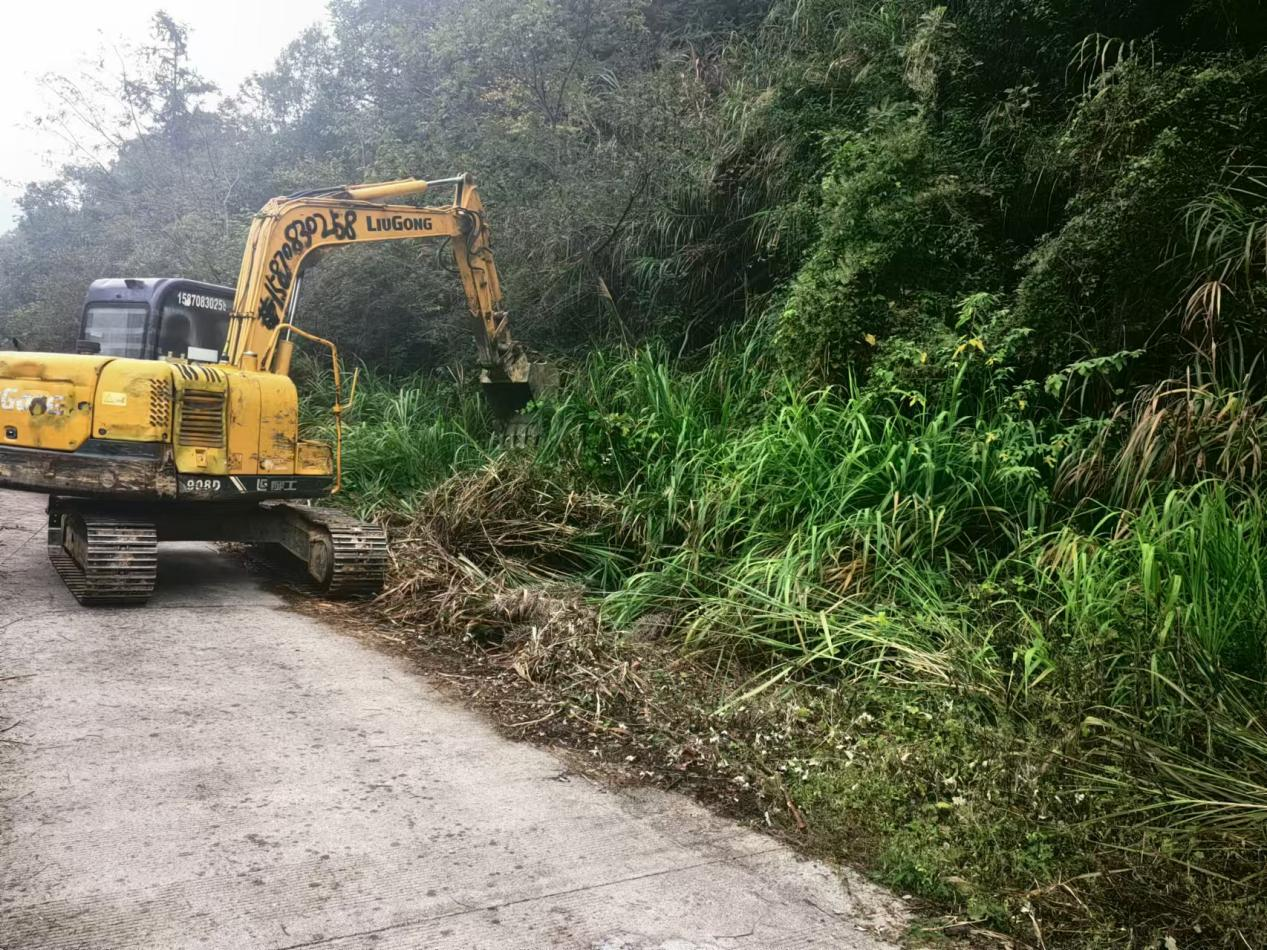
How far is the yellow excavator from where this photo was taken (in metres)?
6.09

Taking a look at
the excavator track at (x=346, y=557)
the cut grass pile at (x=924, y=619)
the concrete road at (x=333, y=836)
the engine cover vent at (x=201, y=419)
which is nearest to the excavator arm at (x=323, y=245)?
the engine cover vent at (x=201, y=419)

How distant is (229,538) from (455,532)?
1687 mm

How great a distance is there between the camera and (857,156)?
6.74 metres

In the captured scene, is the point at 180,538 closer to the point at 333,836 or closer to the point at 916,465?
the point at 333,836

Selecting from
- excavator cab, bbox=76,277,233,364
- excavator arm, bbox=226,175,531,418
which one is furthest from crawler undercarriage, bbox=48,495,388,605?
excavator cab, bbox=76,277,233,364

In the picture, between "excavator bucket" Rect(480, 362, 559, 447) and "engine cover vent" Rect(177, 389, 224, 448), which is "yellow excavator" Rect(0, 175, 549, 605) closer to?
"engine cover vent" Rect(177, 389, 224, 448)

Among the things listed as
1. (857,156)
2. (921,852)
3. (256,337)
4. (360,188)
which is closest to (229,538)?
(256,337)

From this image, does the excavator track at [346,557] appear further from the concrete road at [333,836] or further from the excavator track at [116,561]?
the concrete road at [333,836]

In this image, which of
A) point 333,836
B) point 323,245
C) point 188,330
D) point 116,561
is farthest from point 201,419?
point 333,836

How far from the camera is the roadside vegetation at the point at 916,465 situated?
3.20 m

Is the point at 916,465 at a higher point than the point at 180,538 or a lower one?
higher

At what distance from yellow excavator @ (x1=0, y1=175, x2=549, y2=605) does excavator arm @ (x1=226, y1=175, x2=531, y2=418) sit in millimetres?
11

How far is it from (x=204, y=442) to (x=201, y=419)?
148mm

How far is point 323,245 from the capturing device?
24.1 feet
